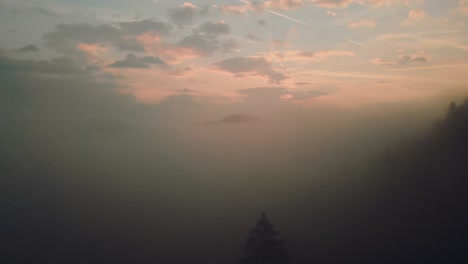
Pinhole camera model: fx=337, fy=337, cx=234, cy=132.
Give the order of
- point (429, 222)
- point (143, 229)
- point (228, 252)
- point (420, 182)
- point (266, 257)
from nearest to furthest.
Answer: point (266, 257)
point (429, 222)
point (420, 182)
point (228, 252)
point (143, 229)

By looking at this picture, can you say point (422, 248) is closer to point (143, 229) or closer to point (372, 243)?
point (372, 243)

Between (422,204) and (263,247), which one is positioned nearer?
(263,247)

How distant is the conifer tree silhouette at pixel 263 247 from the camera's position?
13961 mm

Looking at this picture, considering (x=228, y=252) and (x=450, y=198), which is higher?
(x=450, y=198)

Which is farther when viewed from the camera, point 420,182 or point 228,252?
point 228,252

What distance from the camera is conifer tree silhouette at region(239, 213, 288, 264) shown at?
1396 centimetres

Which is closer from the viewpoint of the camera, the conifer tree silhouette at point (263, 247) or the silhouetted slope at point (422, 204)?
the conifer tree silhouette at point (263, 247)

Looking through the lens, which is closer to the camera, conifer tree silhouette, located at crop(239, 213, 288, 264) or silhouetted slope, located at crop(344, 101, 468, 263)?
conifer tree silhouette, located at crop(239, 213, 288, 264)

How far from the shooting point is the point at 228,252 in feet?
107

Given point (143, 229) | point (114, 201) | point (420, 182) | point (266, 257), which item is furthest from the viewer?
point (114, 201)

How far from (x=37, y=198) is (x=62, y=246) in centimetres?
2044

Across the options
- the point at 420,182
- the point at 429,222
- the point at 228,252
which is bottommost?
the point at 228,252

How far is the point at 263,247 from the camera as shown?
14102 mm

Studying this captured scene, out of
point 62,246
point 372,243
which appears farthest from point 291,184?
point 62,246
